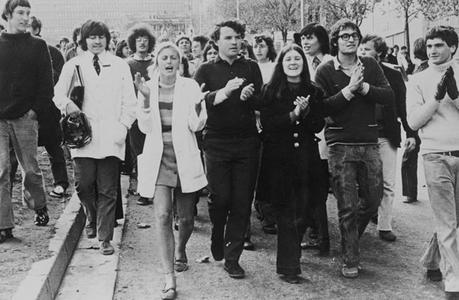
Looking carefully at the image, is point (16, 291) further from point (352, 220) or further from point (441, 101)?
point (441, 101)

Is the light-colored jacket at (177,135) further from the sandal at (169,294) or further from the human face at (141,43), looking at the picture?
the human face at (141,43)

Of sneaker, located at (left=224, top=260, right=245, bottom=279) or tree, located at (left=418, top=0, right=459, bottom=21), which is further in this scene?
tree, located at (left=418, top=0, right=459, bottom=21)

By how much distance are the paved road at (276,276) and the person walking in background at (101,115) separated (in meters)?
0.60

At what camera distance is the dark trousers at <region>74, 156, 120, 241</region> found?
21.1 ft

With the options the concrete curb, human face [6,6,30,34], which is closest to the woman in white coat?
the concrete curb

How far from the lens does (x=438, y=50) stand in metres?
5.34

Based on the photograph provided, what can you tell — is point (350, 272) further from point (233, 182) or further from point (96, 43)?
point (96, 43)

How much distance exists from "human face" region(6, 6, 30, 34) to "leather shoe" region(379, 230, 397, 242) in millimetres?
4177

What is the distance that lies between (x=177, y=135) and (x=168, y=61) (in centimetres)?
62

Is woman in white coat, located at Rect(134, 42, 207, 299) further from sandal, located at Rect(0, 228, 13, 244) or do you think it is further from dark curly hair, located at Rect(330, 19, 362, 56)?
sandal, located at Rect(0, 228, 13, 244)

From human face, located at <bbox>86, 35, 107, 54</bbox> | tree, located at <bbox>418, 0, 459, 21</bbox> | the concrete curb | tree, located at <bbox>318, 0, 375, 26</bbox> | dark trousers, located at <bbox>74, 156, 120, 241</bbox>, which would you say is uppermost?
tree, located at <bbox>318, 0, 375, 26</bbox>

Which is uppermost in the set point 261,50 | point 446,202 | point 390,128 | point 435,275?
point 261,50

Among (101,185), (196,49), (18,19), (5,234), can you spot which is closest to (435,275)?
(101,185)

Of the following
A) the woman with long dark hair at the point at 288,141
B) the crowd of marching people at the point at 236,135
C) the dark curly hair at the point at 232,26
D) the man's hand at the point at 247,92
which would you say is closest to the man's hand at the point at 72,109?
the crowd of marching people at the point at 236,135
